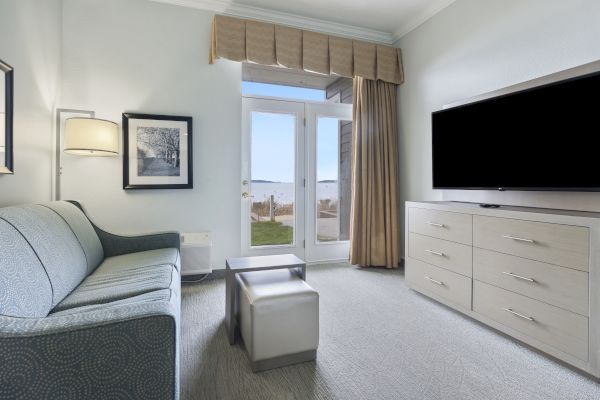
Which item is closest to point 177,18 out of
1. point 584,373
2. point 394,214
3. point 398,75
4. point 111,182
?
point 111,182

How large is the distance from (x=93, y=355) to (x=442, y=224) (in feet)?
7.90

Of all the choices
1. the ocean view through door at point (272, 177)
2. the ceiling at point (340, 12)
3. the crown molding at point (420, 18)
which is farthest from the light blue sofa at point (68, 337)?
the crown molding at point (420, 18)

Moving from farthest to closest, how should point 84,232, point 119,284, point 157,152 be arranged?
point 157,152
point 84,232
point 119,284

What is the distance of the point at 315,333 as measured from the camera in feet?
5.84

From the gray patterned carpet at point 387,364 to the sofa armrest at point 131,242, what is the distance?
566 mm

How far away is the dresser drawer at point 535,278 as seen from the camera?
5.48ft

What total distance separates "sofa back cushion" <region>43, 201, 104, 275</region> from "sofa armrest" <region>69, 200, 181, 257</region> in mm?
→ 71

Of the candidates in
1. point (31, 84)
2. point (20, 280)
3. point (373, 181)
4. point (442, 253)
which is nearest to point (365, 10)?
point (373, 181)

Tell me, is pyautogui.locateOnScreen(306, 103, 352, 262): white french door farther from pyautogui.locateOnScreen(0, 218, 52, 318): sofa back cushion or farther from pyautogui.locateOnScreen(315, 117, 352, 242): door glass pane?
pyautogui.locateOnScreen(0, 218, 52, 318): sofa back cushion

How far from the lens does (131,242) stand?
8.09ft

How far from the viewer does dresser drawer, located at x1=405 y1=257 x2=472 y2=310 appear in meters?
2.35

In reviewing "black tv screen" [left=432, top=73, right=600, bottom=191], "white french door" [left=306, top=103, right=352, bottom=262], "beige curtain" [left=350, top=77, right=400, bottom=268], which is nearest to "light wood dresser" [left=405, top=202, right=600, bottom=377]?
"black tv screen" [left=432, top=73, right=600, bottom=191]

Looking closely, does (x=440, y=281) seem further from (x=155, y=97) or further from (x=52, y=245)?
(x=155, y=97)

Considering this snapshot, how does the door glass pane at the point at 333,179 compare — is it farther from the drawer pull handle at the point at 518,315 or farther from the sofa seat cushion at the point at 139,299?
the sofa seat cushion at the point at 139,299
